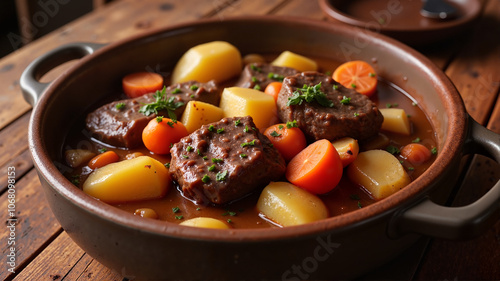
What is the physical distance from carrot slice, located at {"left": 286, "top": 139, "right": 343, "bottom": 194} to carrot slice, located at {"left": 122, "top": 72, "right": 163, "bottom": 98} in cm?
100

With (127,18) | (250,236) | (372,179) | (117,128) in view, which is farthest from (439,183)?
(127,18)

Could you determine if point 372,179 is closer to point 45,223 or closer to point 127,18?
point 45,223

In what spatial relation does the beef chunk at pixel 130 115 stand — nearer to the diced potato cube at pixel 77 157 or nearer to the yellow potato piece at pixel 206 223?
the diced potato cube at pixel 77 157

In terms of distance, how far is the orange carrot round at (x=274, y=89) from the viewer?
248 centimetres

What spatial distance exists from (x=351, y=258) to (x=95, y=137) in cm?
134

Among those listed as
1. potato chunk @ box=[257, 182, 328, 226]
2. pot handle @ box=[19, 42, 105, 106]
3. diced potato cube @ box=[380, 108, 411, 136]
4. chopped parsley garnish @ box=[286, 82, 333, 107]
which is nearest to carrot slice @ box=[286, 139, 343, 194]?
potato chunk @ box=[257, 182, 328, 226]

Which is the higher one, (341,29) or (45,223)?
(341,29)

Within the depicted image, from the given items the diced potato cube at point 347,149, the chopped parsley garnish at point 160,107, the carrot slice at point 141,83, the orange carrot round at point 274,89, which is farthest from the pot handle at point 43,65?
the diced potato cube at point 347,149

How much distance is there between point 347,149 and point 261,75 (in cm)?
73

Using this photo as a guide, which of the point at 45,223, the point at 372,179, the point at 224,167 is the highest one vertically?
the point at 224,167

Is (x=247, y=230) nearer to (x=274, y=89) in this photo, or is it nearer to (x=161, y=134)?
(x=161, y=134)

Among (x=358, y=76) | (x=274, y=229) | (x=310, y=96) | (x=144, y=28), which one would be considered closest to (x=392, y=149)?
(x=310, y=96)

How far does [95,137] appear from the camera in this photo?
2389 millimetres

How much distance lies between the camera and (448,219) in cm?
157
